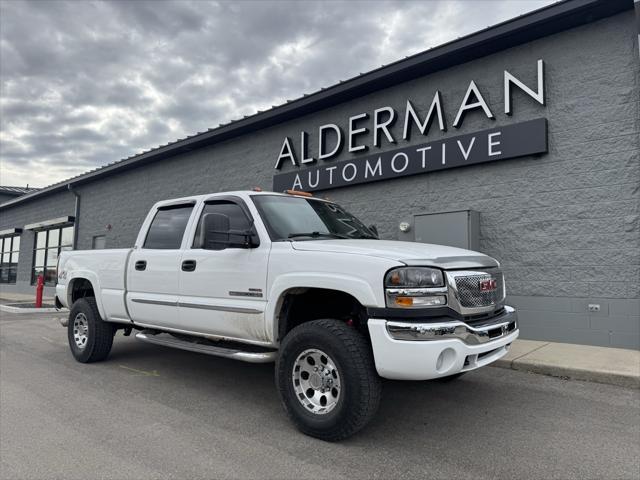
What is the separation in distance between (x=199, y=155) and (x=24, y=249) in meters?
16.0

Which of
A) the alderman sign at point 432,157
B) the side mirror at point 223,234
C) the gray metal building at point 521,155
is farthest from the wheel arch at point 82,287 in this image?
the alderman sign at point 432,157

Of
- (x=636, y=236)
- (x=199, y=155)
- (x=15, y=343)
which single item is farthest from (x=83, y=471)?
(x=199, y=155)

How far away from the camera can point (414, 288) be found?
3.25m

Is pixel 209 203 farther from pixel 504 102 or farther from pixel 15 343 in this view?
pixel 504 102

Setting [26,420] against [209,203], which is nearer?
[26,420]

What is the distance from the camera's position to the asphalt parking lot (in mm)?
3006

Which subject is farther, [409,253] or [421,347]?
[409,253]

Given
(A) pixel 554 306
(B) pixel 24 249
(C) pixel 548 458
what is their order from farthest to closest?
(B) pixel 24 249, (A) pixel 554 306, (C) pixel 548 458

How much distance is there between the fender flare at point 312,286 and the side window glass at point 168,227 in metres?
1.64

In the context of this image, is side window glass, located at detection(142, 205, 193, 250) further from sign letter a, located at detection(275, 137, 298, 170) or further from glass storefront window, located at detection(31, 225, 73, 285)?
glass storefront window, located at detection(31, 225, 73, 285)

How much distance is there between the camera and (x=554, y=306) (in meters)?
7.29

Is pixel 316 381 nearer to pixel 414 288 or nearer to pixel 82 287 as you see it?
pixel 414 288

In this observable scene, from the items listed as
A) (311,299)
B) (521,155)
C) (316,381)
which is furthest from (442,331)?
(521,155)

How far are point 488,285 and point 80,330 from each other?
530 cm
